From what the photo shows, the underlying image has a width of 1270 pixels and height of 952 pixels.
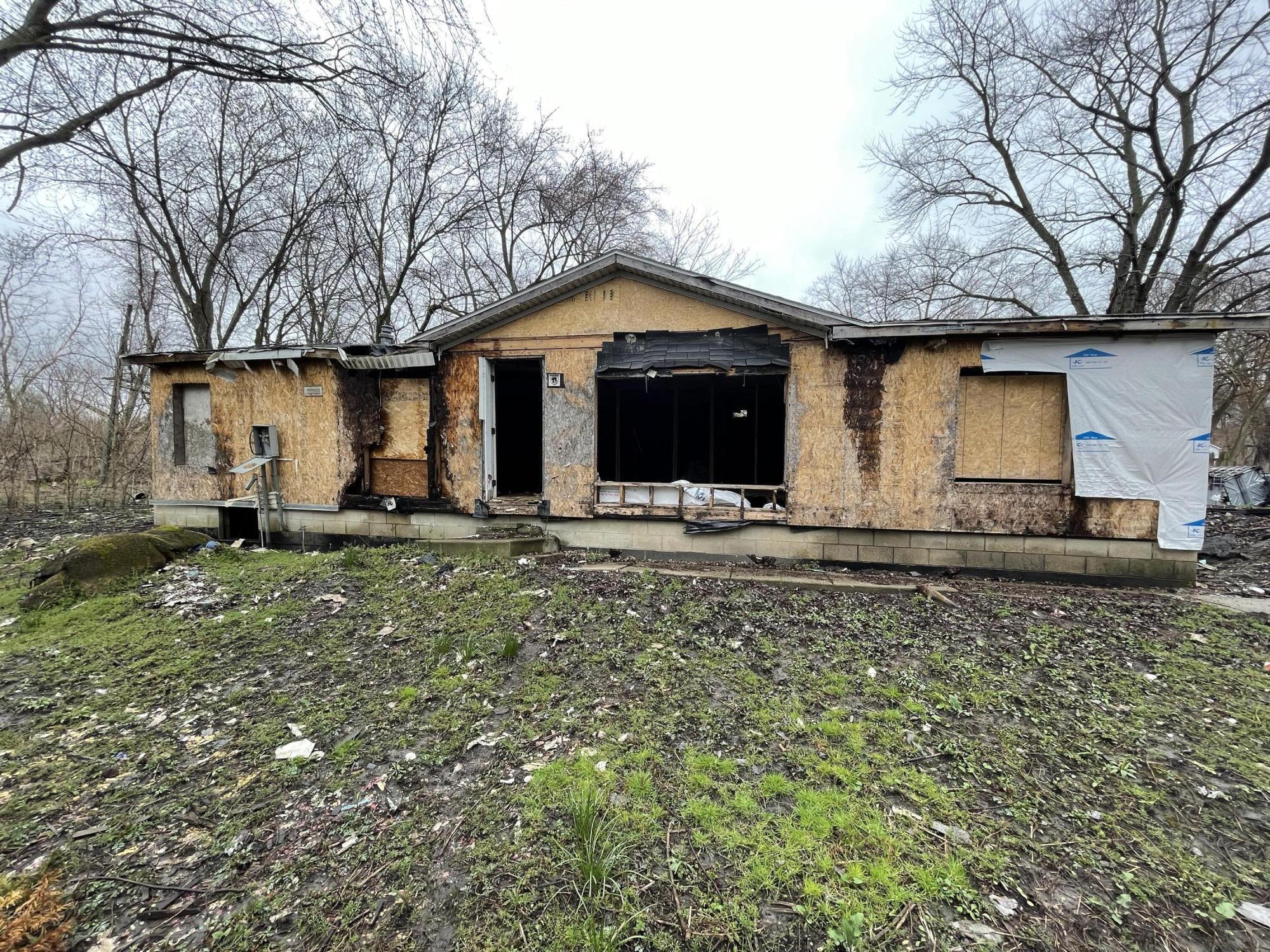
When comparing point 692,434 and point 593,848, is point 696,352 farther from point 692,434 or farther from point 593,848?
point 593,848

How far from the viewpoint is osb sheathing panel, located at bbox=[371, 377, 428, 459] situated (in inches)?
306

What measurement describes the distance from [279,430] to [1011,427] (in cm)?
1099

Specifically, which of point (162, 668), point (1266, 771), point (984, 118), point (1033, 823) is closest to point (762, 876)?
point (1033, 823)

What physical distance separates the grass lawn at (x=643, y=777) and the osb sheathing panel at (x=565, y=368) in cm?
273

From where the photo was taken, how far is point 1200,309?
1203cm

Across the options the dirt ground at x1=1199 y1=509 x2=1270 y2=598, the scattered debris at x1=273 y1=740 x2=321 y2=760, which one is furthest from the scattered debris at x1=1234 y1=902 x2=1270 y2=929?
the dirt ground at x1=1199 y1=509 x2=1270 y2=598

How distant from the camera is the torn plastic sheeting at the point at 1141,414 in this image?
5668 millimetres

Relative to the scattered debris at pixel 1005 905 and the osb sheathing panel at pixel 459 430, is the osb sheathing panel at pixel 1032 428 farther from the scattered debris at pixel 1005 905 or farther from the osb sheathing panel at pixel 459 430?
the osb sheathing panel at pixel 459 430

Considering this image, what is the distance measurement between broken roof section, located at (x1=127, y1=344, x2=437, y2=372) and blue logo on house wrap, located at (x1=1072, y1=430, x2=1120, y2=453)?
347 inches

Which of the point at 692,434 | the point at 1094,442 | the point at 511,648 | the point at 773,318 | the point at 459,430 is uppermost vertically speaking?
the point at 773,318

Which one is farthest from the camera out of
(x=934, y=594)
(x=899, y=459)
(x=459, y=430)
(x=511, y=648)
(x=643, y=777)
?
(x=459, y=430)

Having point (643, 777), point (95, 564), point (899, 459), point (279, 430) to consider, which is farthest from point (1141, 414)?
point (95, 564)

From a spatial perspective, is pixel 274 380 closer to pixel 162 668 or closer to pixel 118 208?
pixel 162 668

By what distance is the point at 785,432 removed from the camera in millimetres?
Result: 6805
